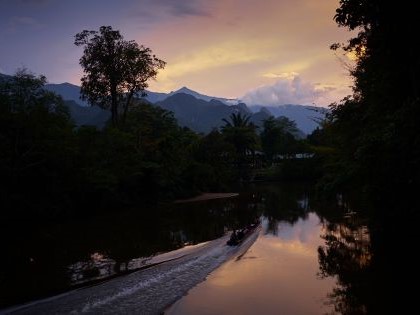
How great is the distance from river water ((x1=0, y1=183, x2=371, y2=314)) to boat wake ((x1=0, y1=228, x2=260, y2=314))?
1.3 inches

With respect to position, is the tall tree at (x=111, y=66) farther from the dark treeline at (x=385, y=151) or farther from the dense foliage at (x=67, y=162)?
the dark treeline at (x=385, y=151)

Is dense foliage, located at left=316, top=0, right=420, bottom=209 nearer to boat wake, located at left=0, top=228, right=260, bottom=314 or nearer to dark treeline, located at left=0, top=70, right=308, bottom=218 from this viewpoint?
boat wake, located at left=0, top=228, right=260, bottom=314

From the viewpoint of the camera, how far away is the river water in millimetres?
14961

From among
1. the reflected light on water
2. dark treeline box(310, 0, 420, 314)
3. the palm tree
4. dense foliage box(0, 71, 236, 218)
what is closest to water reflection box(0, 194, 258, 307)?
dense foliage box(0, 71, 236, 218)

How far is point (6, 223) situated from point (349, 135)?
25.1 meters

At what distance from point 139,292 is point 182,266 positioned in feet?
14.3

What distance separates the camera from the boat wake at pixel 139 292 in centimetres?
1396

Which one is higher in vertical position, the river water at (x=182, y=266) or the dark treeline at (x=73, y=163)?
the dark treeline at (x=73, y=163)

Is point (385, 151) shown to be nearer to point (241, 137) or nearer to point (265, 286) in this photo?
point (265, 286)

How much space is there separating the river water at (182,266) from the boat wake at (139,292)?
3 cm

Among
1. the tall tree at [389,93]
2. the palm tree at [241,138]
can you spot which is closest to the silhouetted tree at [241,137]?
the palm tree at [241,138]

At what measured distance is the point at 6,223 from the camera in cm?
3262

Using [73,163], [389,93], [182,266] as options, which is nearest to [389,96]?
[389,93]

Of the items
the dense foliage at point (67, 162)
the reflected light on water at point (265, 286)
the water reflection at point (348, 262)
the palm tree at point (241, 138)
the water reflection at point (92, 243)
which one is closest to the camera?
the reflected light on water at point (265, 286)
